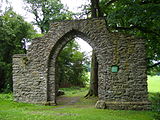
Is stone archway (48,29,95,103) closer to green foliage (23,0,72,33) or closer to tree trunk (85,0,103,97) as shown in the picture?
tree trunk (85,0,103,97)

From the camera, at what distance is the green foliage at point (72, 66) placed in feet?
71.4

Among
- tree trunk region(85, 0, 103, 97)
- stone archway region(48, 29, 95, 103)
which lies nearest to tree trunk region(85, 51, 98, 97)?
tree trunk region(85, 0, 103, 97)

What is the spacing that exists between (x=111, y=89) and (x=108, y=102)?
0.64 metres

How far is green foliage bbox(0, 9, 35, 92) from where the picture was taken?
57.7ft

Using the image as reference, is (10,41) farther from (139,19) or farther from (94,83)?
(139,19)

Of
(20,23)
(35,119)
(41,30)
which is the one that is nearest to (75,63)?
(41,30)

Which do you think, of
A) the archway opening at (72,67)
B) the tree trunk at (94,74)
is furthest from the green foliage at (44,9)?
the tree trunk at (94,74)

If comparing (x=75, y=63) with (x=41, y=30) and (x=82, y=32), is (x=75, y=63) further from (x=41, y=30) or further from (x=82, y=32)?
(x=82, y=32)

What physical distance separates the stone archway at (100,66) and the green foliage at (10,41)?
306 inches

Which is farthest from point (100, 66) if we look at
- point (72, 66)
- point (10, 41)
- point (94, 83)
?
point (72, 66)

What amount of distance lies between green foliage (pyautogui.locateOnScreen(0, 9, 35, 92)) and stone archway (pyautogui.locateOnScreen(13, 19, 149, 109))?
7774mm

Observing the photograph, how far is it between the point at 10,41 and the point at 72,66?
817cm

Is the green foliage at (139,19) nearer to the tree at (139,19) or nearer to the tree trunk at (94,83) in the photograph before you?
the tree at (139,19)

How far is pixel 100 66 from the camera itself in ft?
30.5
